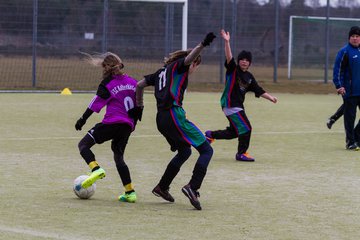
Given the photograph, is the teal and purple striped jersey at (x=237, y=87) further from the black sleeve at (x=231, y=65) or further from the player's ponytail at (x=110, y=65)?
the player's ponytail at (x=110, y=65)

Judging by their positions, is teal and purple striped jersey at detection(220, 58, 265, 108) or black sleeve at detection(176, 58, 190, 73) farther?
teal and purple striped jersey at detection(220, 58, 265, 108)

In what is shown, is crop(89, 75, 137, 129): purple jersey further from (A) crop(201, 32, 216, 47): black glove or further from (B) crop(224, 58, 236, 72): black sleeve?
(B) crop(224, 58, 236, 72): black sleeve

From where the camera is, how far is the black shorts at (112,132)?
8391 mm

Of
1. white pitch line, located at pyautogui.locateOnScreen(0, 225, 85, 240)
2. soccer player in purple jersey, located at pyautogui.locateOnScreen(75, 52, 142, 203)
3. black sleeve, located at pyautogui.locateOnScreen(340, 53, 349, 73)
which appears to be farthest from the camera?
black sleeve, located at pyautogui.locateOnScreen(340, 53, 349, 73)

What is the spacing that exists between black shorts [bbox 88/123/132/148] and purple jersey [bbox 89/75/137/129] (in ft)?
0.16

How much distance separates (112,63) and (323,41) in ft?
77.2

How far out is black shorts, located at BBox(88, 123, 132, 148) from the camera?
8.39 meters

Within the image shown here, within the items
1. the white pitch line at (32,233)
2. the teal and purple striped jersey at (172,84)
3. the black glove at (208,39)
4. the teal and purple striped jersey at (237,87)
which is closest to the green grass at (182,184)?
the white pitch line at (32,233)

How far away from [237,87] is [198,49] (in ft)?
13.2

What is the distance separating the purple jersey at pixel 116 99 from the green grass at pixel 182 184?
799 millimetres

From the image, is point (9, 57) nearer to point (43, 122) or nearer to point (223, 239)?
point (43, 122)

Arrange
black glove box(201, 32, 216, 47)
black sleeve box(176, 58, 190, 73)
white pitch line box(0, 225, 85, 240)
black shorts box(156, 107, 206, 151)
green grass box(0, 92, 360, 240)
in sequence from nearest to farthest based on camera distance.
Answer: white pitch line box(0, 225, 85, 240), green grass box(0, 92, 360, 240), black glove box(201, 32, 216, 47), black sleeve box(176, 58, 190, 73), black shorts box(156, 107, 206, 151)

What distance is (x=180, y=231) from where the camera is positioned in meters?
6.92

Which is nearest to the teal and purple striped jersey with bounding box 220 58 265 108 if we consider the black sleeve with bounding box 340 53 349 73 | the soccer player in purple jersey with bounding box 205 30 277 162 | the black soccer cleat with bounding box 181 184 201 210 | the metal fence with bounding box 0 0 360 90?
the soccer player in purple jersey with bounding box 205 30 277 162
